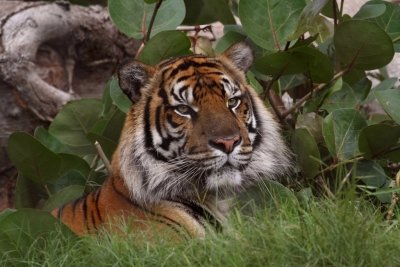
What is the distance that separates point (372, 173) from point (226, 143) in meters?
0.97

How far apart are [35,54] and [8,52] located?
0.72ft

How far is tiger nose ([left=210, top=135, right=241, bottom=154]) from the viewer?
438cm

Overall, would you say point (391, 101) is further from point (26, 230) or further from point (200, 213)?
point (26, 230)

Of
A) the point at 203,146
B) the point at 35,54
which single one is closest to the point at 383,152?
the point at 203,146

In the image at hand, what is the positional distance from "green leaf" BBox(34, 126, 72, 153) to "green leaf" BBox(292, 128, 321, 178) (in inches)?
53.1

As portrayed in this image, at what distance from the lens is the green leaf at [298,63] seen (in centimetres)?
500

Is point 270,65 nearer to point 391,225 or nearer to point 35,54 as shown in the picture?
point 391,225

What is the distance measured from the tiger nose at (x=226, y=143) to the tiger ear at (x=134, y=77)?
53 cm

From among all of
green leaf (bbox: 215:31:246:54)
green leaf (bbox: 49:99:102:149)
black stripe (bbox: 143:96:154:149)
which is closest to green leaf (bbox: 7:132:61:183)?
green leaf (bbox: 49:99:102:149)

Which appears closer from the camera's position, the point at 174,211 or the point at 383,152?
the point at 174,211

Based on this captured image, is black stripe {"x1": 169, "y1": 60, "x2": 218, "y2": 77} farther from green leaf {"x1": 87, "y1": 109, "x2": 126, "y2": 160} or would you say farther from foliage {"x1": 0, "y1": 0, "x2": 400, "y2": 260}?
green leaf {"x1": 87, "y1": 109, "x2": 126, "y2": 160}

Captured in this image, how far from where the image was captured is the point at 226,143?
4.39 metres

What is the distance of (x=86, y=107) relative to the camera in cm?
569

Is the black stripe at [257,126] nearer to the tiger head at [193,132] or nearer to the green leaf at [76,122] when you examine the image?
the tiger head at [193,132]
